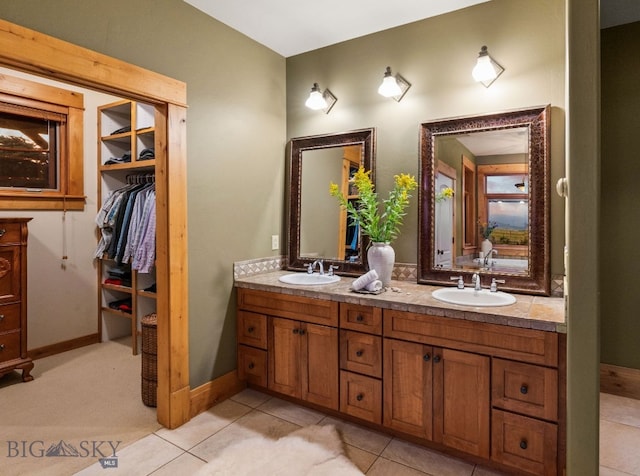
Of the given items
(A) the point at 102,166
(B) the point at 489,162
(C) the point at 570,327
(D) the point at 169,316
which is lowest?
(D) the point at 169,316

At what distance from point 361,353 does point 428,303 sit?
50 centimetres

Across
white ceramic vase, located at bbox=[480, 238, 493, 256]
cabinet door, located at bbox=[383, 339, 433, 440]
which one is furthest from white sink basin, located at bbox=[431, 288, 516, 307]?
cabinet door, located at bbox=[383, 339, 433, 440]

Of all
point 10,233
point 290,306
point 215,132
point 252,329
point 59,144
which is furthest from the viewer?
point 59,144

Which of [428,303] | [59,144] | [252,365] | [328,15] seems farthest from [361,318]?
[59,144]

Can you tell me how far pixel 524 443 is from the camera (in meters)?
1.73

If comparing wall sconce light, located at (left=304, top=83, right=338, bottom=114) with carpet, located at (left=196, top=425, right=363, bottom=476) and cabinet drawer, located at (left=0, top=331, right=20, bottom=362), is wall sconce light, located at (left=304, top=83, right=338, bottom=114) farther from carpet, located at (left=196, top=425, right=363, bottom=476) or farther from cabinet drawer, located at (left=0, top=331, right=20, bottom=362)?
cabinet drawer, located at (left=0, top=331, right=20, bottom=362)

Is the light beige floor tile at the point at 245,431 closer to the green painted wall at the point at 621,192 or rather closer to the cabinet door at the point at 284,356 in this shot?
the cabinet door at the point at 284,356

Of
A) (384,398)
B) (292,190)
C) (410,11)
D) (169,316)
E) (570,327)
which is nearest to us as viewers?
(570,327)

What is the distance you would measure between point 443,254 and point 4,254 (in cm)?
315

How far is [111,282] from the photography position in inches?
145

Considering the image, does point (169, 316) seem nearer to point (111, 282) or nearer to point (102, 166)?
point (111, 282)

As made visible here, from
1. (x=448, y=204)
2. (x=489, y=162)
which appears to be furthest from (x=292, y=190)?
(x=489, y=162)

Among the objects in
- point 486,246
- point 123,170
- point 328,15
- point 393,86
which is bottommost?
point 486,246

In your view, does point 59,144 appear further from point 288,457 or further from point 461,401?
point 461,401
